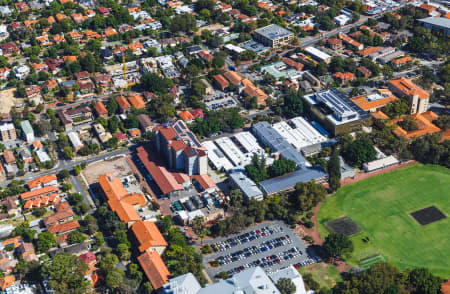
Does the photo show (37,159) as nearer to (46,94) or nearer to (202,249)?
(46,94)

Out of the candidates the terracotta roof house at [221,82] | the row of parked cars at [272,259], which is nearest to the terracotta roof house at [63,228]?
the row of parked cars at [272,259]

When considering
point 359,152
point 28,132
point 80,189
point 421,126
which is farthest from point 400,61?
point 28,132

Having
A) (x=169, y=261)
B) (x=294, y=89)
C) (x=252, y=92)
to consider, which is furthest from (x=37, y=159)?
(x=294, y=89)

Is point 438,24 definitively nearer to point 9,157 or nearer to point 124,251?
point 124,251

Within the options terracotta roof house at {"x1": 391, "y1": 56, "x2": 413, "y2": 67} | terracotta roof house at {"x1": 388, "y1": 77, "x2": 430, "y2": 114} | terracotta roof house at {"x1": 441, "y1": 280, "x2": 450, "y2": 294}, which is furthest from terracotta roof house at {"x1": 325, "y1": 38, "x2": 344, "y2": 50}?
terracotta roof house at {"x1": 441, "y1": 280, "x2": 450, "y2": 294}

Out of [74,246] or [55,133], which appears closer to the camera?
[74,246]

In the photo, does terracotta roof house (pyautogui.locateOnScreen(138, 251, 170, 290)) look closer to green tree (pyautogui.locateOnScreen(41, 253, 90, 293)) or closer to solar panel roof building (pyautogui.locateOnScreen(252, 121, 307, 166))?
green tree (pyautogui.locateOnScreen(41, 253, 90, 293))

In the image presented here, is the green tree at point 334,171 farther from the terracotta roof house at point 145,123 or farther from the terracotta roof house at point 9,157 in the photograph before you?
the terracotta roof house at point 9,157
